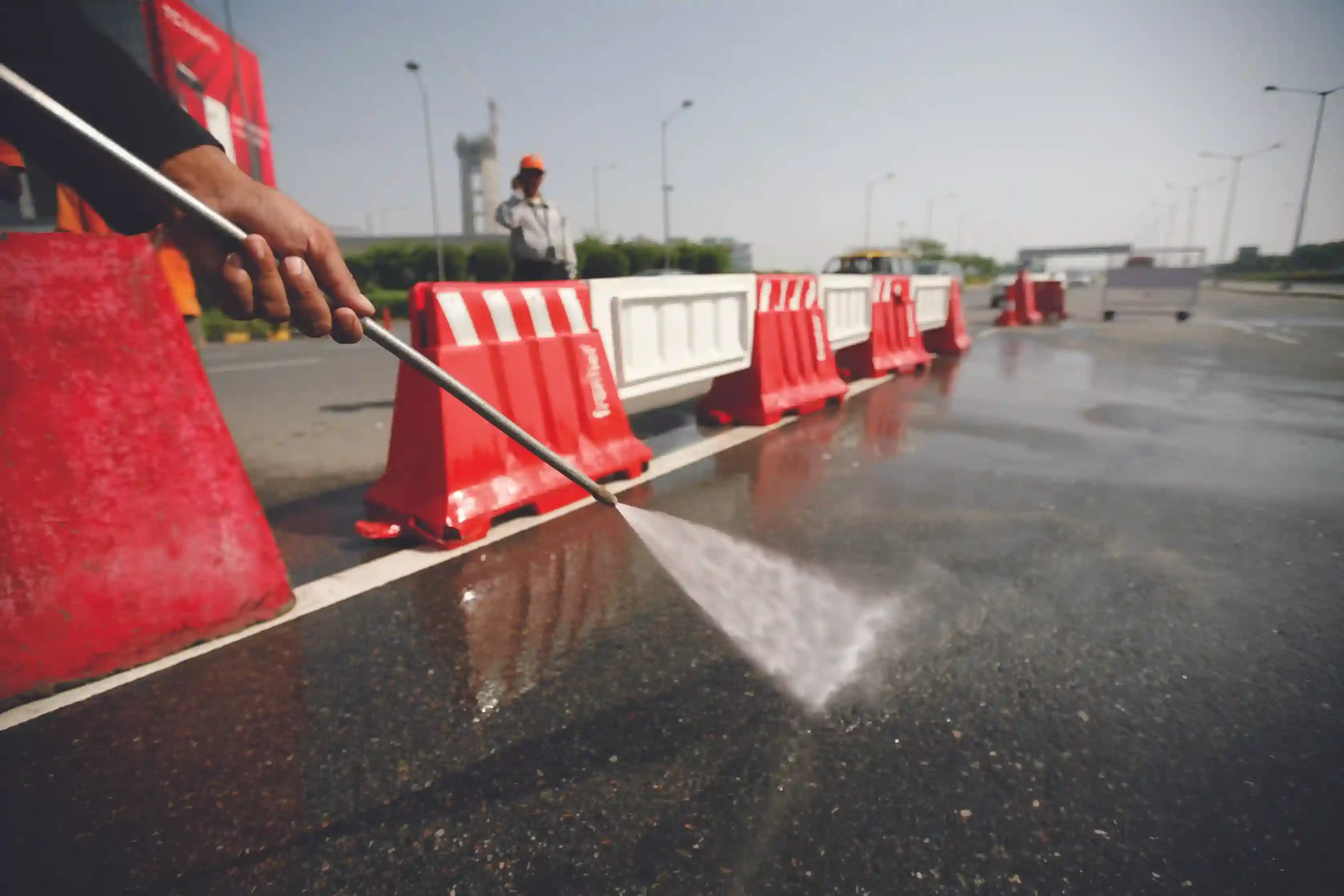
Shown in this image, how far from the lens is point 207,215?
4.83 ft

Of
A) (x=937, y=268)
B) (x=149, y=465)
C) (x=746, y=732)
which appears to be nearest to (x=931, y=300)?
(x=746, y=732)

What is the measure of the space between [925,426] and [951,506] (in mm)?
2335

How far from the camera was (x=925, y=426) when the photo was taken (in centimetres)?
618

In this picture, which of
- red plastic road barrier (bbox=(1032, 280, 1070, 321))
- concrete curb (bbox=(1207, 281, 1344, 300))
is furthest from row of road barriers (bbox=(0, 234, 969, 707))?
concrete curb (bbox=(1207, 281, 1344, 300))

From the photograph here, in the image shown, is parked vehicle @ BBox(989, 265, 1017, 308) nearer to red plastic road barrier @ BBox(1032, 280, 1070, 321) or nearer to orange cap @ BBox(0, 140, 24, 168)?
red plastic road barrier @ BBox(1032, 280, 1070, 321)

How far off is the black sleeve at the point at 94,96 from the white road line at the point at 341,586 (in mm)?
1435

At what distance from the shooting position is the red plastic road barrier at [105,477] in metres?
2.14

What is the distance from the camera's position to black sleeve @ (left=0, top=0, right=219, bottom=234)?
5.16 ft

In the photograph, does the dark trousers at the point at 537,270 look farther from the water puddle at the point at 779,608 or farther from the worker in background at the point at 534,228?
the water puddle at the point at 779,608

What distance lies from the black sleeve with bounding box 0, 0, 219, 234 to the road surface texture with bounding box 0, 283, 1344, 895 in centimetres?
141

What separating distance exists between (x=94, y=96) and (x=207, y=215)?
0.55 meters

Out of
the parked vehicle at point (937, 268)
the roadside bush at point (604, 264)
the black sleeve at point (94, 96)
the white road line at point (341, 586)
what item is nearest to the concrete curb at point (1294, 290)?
the parked vehicle at point (937, 268)

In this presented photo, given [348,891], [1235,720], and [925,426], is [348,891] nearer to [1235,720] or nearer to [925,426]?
[1235,720]

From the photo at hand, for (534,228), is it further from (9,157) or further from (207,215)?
(207,215)
